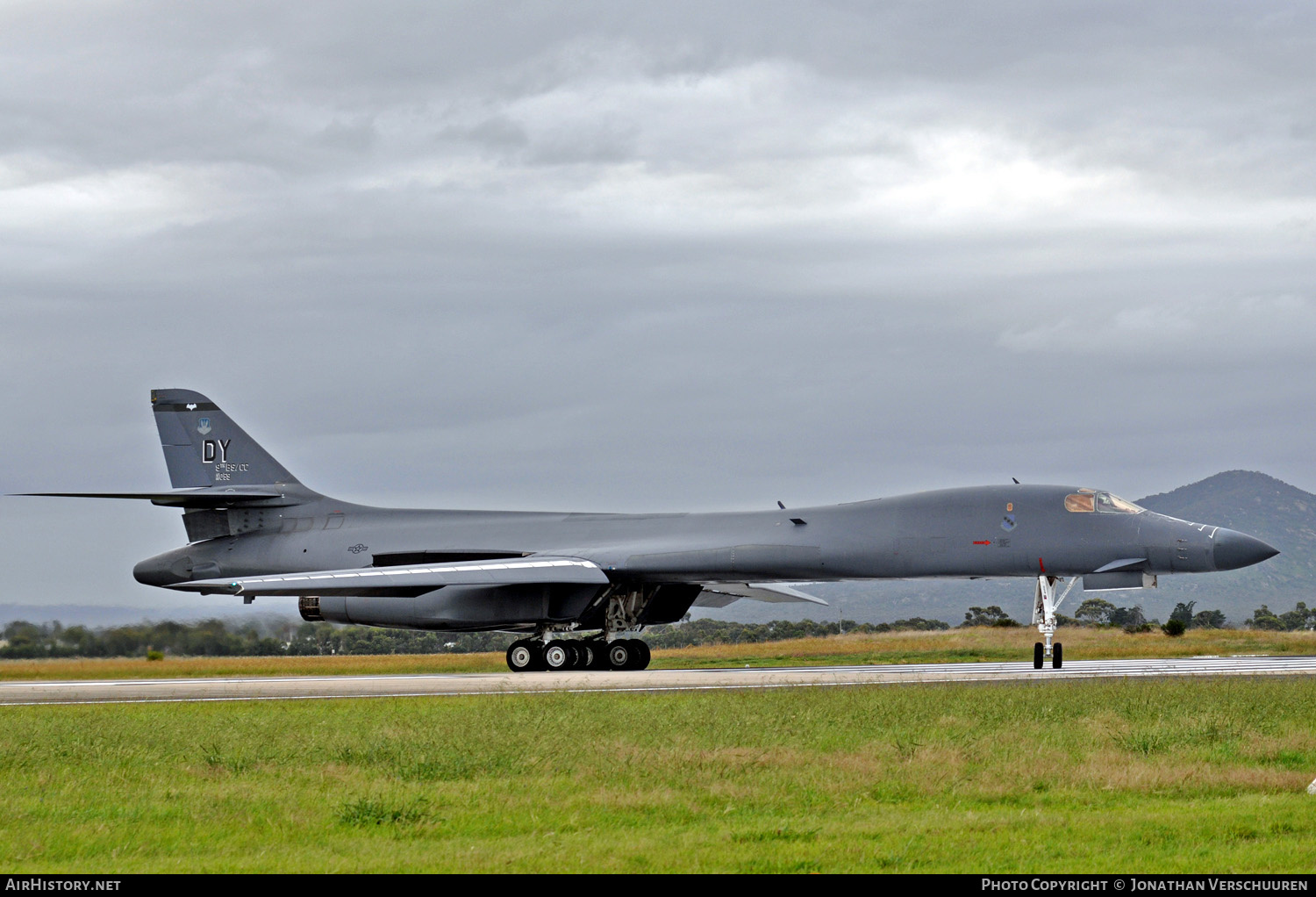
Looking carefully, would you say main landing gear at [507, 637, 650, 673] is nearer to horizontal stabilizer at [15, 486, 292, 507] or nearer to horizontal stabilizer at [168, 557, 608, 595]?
horizontal stabilizer at [168, 557, 608, 595]

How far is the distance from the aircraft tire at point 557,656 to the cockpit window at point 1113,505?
961 cm

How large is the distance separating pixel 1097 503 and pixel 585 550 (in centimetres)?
904

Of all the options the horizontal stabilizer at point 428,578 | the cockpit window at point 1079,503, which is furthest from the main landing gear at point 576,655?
the cockpit window at point 1079,503

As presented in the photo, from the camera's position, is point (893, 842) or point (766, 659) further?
point (766, 659)

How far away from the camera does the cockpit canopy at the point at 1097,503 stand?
22031 mm

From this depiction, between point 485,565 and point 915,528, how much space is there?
7.61 m

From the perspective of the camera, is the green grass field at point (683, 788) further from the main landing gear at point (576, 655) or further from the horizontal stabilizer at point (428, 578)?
the main landing gear at point (576, 655)

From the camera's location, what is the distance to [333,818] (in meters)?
7.77

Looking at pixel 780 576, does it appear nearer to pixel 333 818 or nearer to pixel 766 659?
pixel 766 659

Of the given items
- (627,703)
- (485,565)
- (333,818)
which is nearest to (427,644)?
(485,565)

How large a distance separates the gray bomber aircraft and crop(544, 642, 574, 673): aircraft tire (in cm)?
3

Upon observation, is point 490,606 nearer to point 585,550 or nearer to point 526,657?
point 526,657

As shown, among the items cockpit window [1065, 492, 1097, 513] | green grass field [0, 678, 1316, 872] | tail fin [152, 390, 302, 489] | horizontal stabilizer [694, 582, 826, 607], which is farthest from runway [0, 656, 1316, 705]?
tail fin [152, 390, 302, 489]

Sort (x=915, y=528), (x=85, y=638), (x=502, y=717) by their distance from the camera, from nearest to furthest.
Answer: (x=502, y=717)
(x=915, y=528)
(x=85, y=638)
